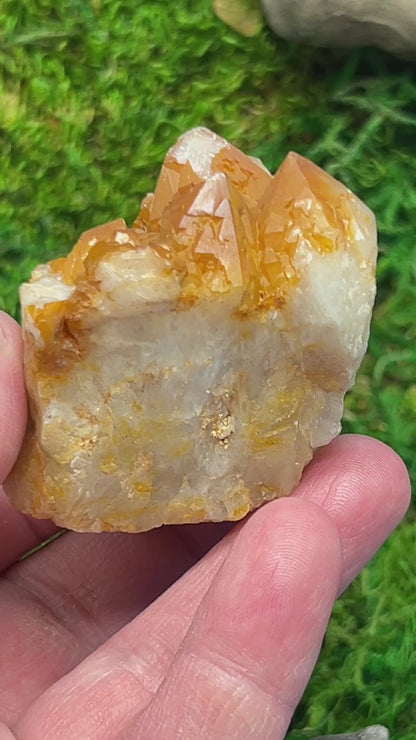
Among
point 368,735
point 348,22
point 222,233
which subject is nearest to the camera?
point 222,233

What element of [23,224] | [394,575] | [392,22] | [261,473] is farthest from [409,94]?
[261,473]

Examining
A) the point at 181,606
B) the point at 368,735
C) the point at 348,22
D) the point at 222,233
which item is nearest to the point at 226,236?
the point at 222,233

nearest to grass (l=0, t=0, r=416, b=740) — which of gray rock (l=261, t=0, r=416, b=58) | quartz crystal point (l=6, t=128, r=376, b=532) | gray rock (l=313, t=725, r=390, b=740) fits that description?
gray rock (l=261, t=0, r=416, b=58)

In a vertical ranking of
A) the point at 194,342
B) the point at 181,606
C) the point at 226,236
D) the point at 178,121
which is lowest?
the point at 181,606

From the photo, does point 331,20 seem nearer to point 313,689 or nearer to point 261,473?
point 261,473

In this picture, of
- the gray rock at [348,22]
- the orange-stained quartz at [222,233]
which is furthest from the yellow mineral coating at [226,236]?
the gray rock at [348,22]

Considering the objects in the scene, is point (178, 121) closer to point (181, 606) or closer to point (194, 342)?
point (194, 342)
